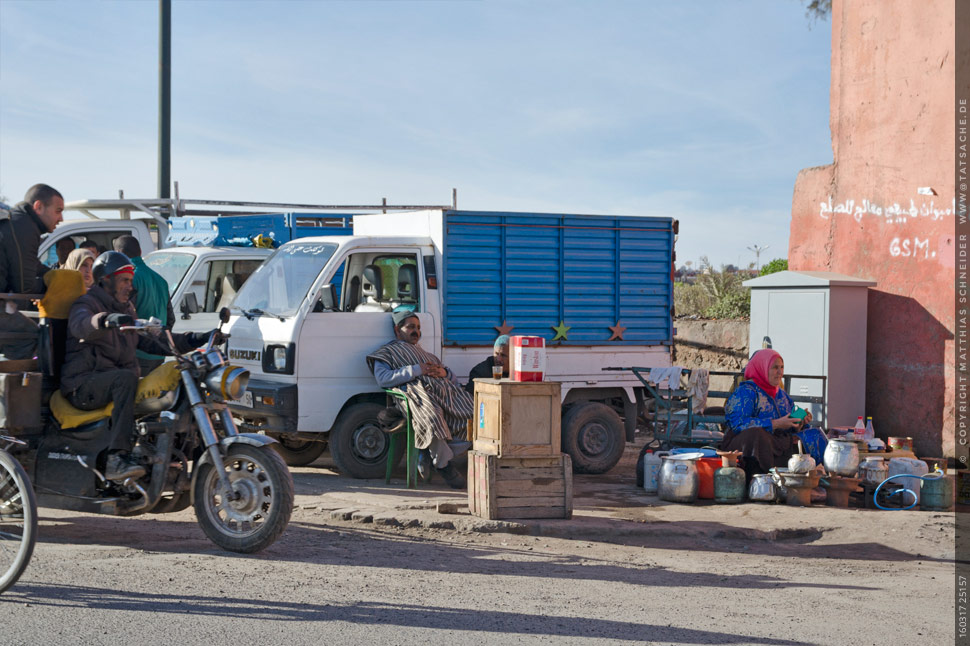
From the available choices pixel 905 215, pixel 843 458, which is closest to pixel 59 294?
pixel 843 458

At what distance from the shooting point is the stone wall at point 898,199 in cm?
1173

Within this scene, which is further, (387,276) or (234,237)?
(234,237)

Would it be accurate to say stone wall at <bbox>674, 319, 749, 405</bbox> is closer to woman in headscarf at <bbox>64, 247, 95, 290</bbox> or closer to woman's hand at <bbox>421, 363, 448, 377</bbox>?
woman's hand at <bbox>421, 363, 448, 377</bbox>

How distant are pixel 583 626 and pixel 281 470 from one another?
205cm

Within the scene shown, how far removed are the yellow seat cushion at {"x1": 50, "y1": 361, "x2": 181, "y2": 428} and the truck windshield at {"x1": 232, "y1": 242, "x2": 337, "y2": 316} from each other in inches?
132

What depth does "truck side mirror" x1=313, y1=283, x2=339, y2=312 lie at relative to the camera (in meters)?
9.74

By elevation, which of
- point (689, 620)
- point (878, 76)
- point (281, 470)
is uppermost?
point (878, 76)

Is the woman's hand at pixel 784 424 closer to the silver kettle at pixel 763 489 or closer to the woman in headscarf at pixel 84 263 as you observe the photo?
the silver kettle at pixel 763 489

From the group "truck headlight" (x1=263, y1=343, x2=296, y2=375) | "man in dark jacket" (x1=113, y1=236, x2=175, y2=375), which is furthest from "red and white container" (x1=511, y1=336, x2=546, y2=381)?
"man in dark jacket" (x1=113, y1=236, x2=175, y2=375)

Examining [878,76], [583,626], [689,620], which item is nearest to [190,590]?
[583,626]

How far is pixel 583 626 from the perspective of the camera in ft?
16.8

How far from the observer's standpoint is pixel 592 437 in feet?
36.3

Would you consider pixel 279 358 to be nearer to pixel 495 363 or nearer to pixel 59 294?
pixel 495 363

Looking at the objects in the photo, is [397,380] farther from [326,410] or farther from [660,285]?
[660,285]
